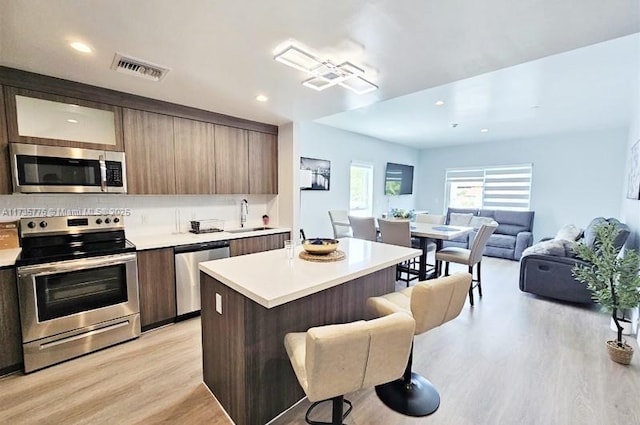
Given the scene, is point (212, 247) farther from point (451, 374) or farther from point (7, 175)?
point (451, 374)

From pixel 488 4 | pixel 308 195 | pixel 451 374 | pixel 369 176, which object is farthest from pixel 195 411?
pixel 369 176

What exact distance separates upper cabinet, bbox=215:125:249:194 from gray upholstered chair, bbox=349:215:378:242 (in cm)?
171

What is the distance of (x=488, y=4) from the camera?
1444 mm

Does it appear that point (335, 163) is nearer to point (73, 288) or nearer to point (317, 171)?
point (317, 171)

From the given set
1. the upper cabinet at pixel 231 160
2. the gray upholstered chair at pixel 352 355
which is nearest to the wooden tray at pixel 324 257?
the gray upholstered chair at pixel 352 355

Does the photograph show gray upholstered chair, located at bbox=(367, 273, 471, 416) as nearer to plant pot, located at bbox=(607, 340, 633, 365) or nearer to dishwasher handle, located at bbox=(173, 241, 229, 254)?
plant pot, located at bbox=(607, 340, 633, 365)

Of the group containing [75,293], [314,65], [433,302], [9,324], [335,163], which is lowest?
[9,324]

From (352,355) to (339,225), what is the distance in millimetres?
3818

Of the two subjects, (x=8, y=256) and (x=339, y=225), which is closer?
(x=8, y=256)

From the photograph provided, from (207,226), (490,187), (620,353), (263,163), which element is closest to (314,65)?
(263,163)

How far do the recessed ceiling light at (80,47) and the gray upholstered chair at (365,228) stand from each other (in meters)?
3.41

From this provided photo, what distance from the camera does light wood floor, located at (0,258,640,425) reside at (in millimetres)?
1756

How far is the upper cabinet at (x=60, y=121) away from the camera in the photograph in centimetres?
226

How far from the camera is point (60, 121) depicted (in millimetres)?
2469
